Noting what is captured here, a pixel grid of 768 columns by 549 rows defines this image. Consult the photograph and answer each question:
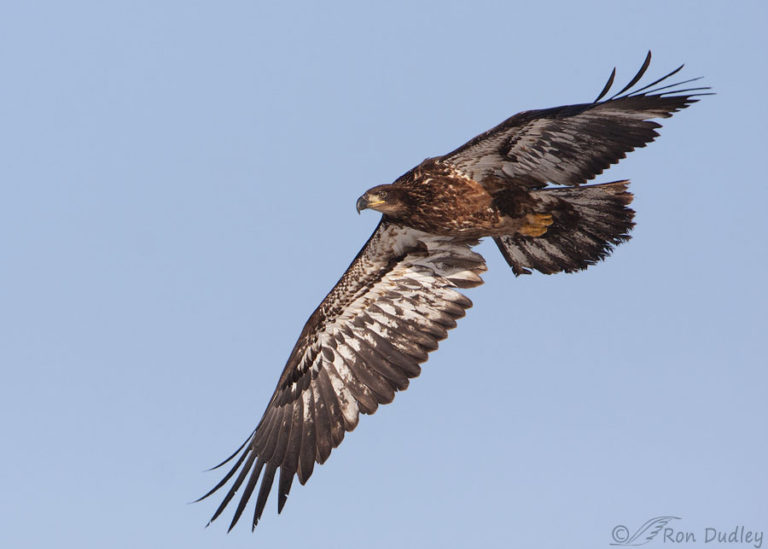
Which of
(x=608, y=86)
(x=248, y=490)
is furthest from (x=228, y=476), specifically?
(x=608, y=86)

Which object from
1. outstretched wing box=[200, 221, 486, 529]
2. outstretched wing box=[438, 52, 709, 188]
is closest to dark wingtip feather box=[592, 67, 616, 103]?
outstretched wing box=[438, 52, 709, 188]

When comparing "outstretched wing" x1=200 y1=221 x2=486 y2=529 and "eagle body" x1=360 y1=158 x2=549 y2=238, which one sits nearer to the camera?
"eagle body" x1=360 y1=158 x2=549 y2=238

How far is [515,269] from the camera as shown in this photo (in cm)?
1325

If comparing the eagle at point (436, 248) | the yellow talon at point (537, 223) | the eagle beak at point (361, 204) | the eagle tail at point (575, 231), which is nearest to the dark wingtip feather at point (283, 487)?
the eagle at point (436, 248)

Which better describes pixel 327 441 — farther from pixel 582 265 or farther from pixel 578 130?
pixel 578 130

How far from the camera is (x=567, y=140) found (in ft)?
39.4

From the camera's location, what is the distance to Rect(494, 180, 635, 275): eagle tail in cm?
1240

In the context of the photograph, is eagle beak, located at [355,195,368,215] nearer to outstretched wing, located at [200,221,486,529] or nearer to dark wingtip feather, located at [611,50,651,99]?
outstretched wing, located at [200,221,486,529]

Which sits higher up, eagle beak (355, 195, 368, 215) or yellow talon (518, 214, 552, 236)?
eagle beak (355, 195, 368, 215)

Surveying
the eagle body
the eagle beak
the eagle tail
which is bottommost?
the eagle tail

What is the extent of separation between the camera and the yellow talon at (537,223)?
12664 millimetres

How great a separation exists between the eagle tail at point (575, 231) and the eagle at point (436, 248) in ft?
0.04

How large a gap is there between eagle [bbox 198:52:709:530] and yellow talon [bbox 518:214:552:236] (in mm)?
15

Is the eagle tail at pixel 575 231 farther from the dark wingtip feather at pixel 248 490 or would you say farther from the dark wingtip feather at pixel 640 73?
the dark wingtip feather at pixel 248 490
